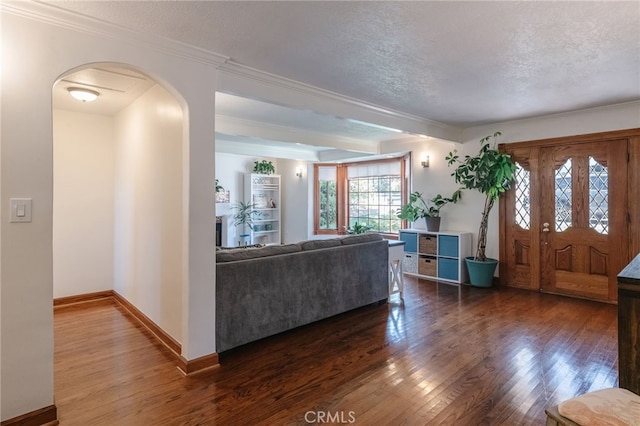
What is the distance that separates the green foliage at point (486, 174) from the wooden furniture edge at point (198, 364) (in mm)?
4049

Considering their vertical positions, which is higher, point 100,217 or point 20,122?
point 20,122

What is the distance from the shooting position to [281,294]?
10.4ft

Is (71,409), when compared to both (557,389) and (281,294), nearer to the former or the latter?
(281,294)

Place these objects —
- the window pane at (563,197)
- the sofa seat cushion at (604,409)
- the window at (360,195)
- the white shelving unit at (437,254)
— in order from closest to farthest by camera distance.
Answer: the sofa seat cushion at (604,409), the window pane at (563,197), the white shelving unit at (437,254), the window at (360,195)

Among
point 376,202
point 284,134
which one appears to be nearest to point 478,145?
point 376,202

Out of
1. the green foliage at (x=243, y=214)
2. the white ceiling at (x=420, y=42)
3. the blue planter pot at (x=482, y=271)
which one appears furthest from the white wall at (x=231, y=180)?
the blue planter pot at (x=482, y=271)

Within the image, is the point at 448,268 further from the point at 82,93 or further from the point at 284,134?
the point at 82,93

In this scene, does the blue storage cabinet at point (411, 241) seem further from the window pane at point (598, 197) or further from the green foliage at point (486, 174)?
the window pane at point (598, 197)

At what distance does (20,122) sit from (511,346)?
383 cm

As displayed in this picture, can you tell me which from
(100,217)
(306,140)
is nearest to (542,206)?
(306,140)

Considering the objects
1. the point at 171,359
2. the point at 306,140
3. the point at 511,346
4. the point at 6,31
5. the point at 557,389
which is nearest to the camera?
the point at 6,31

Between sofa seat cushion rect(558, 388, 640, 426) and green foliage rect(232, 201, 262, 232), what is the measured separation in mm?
6844

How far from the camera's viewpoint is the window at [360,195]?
7043 mm

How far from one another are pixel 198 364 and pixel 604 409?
2.35m
